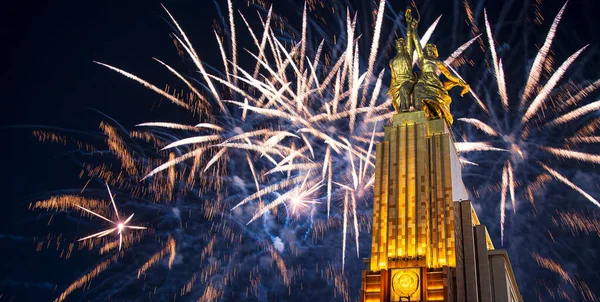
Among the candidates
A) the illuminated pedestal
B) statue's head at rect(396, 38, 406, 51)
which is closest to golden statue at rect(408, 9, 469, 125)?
statue's head at rect(396, 38, 406, 51)

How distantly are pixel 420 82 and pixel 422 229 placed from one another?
1146cm

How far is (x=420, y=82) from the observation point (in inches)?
1629

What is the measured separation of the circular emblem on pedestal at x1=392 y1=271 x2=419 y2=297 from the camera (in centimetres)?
3225

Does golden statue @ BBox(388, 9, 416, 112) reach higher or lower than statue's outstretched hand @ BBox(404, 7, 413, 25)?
lower

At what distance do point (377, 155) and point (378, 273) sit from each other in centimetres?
782

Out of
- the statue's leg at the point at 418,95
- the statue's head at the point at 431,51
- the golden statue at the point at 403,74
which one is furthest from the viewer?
the statue's head at the point at 431,51

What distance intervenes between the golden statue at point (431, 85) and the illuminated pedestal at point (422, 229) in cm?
180

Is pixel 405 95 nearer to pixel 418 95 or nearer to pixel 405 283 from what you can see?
pixel 418 95

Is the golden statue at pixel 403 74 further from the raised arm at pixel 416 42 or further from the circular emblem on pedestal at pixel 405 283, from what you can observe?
the circular emblem on pedestal at pixel 405 283

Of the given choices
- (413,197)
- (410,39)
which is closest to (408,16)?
(410,39)

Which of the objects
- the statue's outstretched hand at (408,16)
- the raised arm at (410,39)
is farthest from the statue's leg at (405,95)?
the statue's outstretched hand at (408,16)

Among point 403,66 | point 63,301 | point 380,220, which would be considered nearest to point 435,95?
point 403,66

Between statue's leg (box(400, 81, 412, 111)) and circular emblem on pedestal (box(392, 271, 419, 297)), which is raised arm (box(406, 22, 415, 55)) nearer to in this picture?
statue's leg (box(400, 81, 412, 111))

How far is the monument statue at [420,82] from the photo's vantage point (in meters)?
40.5
